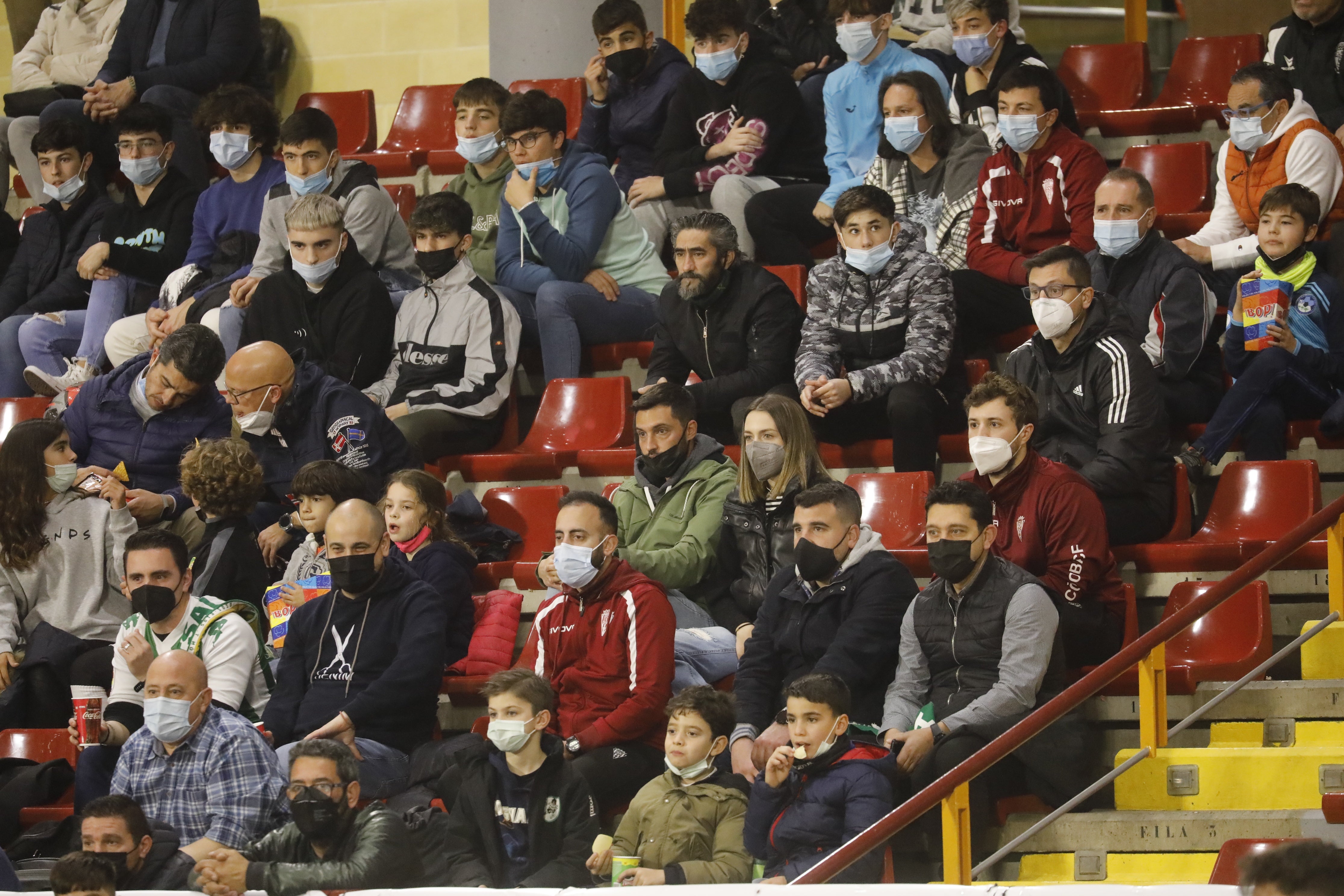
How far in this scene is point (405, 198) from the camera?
8836 mm

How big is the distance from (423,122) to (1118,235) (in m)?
4.64

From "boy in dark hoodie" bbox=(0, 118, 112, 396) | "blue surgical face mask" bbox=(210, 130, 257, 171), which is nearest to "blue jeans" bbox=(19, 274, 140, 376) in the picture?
"boy in dark hoodie" bbox=(0, 118, 112, 396)

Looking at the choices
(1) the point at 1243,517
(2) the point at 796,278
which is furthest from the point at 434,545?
(1) the point at 1243,517

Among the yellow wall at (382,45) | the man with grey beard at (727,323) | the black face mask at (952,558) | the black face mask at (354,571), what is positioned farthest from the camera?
the yellow wall at (382,45)

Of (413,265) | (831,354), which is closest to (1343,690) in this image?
(831,354)

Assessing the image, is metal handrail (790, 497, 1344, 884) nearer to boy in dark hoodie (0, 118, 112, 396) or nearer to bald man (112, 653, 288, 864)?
bald man (112, 653, 288, 864)

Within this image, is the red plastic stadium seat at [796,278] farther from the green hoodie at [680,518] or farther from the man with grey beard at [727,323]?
the green hoodie at [680,518]

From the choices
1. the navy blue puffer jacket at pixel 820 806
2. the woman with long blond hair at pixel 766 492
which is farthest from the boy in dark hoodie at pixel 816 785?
the woman with long blond hair at pixel 766 492

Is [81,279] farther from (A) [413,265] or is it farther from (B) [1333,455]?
(B) [1333,455]

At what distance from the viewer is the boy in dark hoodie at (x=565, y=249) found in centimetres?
751

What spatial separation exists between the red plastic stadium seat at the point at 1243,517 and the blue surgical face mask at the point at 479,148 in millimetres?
3616

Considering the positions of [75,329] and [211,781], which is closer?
[211,781]

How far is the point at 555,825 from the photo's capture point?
5.07 meters

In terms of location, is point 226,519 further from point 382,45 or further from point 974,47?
point 382,45
